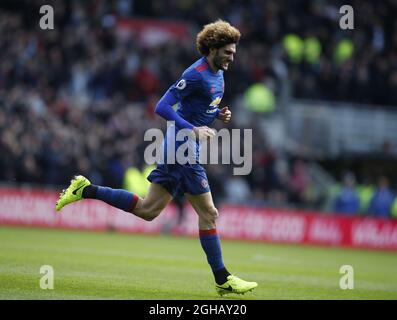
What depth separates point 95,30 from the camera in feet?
84.4

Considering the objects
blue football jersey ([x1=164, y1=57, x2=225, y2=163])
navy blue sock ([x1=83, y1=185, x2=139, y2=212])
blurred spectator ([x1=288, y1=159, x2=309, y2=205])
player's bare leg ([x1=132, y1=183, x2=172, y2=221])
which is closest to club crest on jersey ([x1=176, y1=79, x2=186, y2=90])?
blue football jersey ([x1=164, y1=57, x2=225, y2=163])

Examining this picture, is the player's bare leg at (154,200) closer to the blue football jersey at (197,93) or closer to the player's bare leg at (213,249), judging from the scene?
the player's bare leg at (213,249)

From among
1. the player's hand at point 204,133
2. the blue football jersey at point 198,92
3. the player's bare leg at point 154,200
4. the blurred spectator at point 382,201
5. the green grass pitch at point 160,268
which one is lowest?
the green grass pitch at point 160,268

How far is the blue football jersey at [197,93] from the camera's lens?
31.1ft

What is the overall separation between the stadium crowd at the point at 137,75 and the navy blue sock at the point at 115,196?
11022 mm

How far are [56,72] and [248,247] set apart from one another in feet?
25.6

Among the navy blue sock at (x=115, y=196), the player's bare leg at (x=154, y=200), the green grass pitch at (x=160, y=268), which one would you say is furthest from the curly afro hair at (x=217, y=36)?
the green grass pitch at (x=160, y=268)

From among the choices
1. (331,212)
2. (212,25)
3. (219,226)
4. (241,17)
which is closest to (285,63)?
(241,17)

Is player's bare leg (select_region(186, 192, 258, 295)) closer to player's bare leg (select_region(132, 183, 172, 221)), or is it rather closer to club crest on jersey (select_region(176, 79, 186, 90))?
player's bare leg (select_region(132, 183, 172, 221))

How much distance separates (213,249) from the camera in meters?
9.59

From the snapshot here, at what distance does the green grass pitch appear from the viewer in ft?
30.6

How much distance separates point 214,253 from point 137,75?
16432mm

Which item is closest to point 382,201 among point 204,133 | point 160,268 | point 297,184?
point 297,184

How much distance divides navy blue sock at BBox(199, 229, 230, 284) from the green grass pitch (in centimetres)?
25
